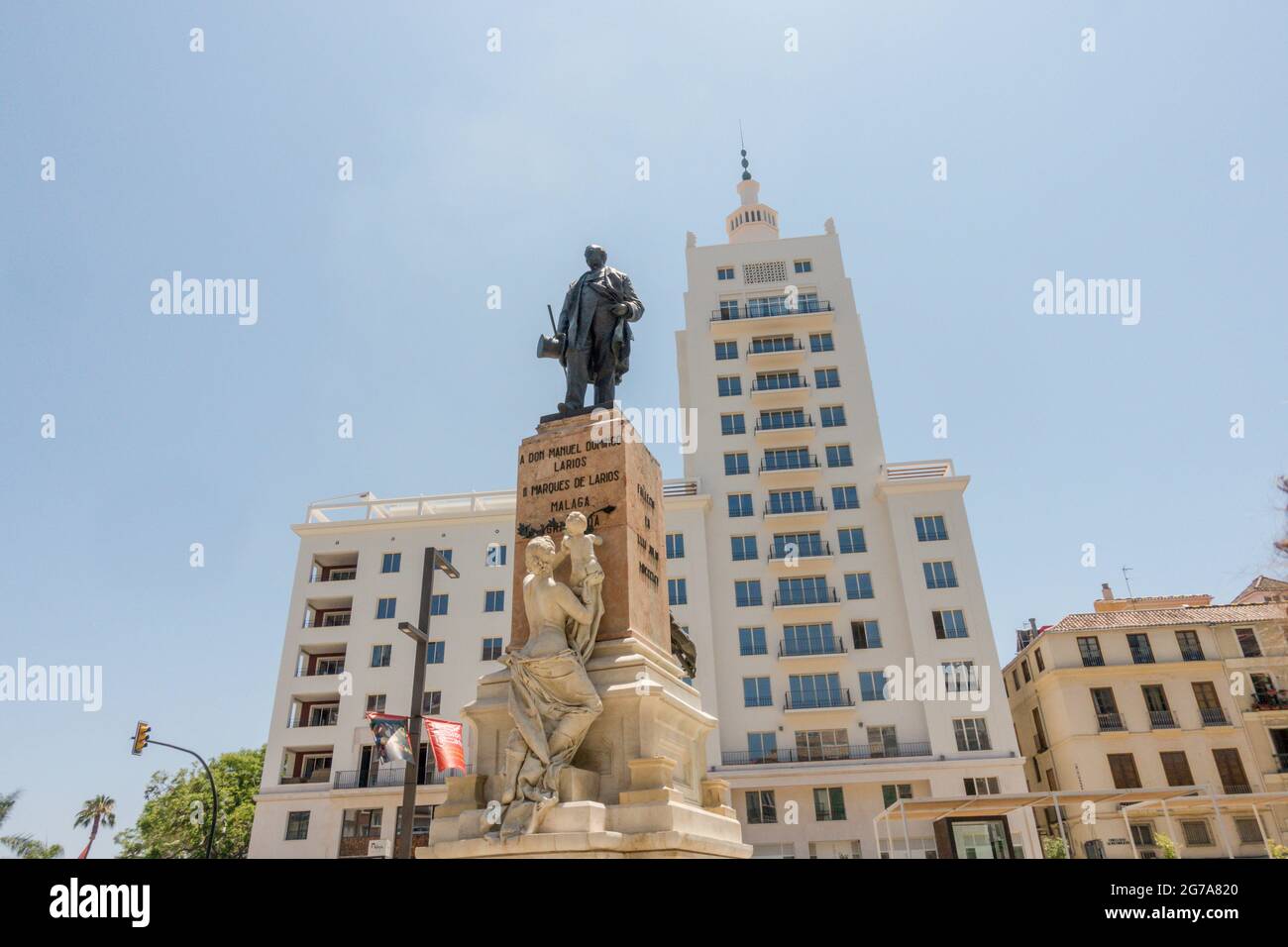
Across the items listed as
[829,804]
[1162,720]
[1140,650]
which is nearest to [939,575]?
[1140,650]

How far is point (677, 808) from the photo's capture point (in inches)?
301

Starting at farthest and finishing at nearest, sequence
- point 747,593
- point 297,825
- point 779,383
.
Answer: point 779,383 → point 747,593 → point 297,825

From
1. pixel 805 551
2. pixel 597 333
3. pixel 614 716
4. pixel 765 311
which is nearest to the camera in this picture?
pixel 614 716

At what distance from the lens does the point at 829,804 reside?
4034 cm

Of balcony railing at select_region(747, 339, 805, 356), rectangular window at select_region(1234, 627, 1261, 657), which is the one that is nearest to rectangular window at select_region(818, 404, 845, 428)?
balcony railing at select_region(747, 339, 805, 356)

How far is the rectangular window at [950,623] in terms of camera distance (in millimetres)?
43625

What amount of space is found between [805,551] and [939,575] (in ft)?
25.5

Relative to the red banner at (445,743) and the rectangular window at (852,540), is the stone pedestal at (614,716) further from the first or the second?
the rectangular window at (852,540)

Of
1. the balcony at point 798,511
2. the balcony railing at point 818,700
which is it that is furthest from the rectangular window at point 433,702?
the balcony at point 798,511

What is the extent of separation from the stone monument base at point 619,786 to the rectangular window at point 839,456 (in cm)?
4233

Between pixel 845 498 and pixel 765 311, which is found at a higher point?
pixel 765 311

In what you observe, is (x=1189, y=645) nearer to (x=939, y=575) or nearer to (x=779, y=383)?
(x=939, y=575)
